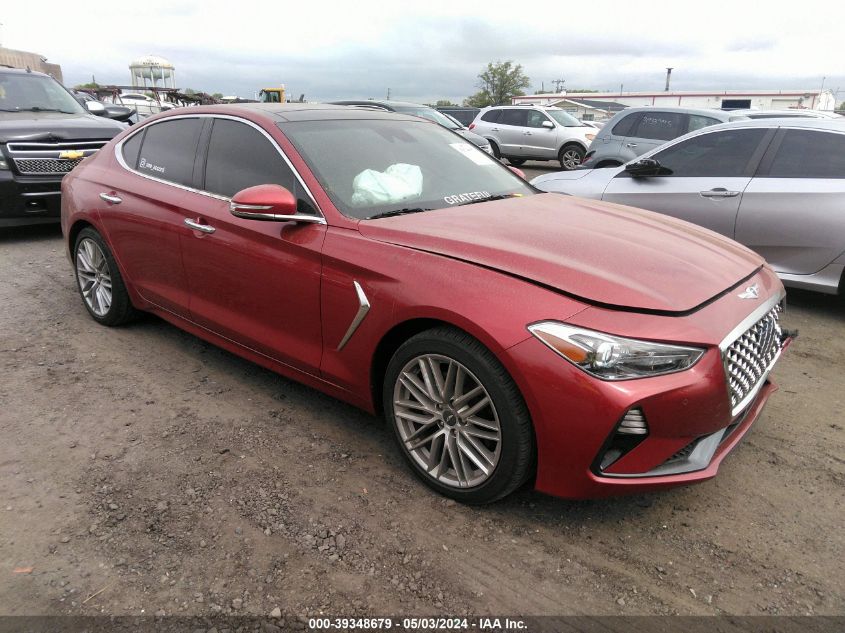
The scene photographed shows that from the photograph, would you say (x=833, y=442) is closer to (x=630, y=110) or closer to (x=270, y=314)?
(x=270, y=314)

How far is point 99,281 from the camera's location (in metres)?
4.56

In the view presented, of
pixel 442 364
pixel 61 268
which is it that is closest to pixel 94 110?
pixel 61 268

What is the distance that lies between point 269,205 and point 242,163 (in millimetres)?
677

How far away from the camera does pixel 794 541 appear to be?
8.14ft

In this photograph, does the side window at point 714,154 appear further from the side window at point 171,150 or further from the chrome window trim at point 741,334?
the side window at point 171,150

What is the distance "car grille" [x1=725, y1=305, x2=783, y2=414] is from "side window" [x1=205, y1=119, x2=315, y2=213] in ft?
6.33

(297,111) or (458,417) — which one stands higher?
(297,111)

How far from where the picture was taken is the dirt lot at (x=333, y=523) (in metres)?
2.21

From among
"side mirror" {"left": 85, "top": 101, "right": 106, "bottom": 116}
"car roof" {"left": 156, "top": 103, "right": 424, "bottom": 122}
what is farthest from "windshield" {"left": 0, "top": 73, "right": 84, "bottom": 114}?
"car roof" {"left": 156, "top": 103, "right": 424, "bottom": 122}

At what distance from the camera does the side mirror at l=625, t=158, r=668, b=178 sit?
18.7 ft

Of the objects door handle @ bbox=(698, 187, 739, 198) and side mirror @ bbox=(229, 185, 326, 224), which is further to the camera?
door handle @ bbox=(698, 187, 739, 198)

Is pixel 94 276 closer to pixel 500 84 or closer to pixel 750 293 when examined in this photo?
pixel 750 293

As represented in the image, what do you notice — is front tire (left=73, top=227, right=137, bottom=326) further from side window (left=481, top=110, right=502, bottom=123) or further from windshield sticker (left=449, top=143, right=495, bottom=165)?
side window (left=481, top=110, right=502, bottom=123)

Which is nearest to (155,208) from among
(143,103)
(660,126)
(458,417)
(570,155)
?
(458,417)
